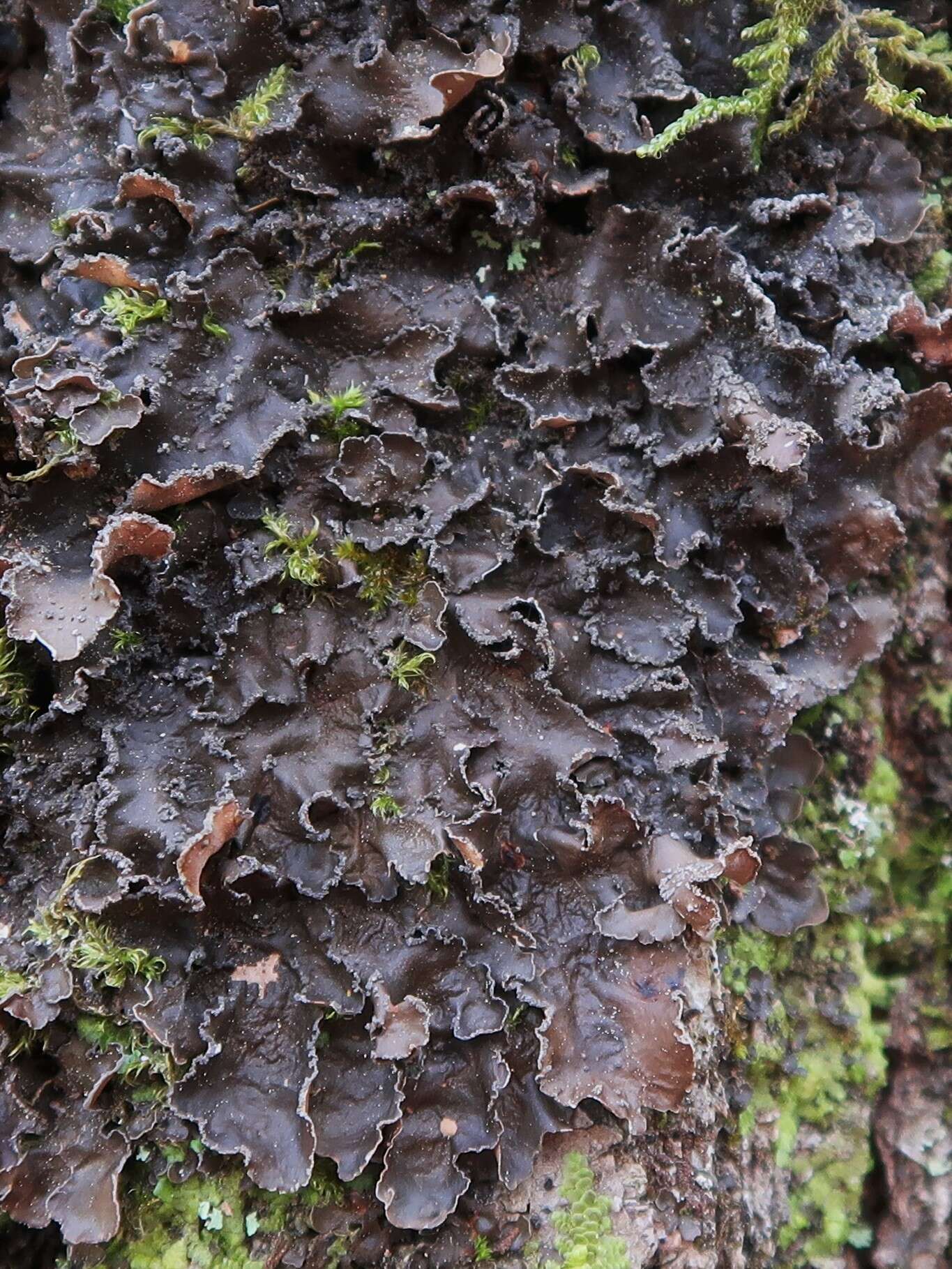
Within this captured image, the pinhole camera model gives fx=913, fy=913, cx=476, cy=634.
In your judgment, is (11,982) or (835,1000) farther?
(835,1000)

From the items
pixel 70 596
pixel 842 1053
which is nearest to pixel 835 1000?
pixel 842 1053

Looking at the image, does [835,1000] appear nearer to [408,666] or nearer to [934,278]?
[408,666]

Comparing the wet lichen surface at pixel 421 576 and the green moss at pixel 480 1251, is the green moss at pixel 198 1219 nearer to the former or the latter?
the wet lichen surface at pixel 421 576

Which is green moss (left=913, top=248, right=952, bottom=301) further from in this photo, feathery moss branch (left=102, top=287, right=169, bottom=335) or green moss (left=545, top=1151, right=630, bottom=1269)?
green moss (left=545, top=1151, right=630, bottom=1269)

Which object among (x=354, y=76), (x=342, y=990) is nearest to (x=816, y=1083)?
(x=342, y=990)

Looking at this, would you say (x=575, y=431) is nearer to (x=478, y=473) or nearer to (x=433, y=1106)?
(x=478, y=473)

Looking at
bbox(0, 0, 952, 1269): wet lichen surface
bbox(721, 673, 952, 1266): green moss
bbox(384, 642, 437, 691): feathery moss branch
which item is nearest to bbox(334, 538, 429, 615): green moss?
bbox(0, 0, 952, 1269): wet lichen surface
